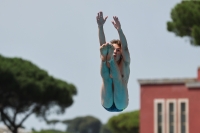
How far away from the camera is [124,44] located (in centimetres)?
1446

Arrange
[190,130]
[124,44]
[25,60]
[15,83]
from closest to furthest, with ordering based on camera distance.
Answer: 1. [124,44]
2. [190,130]
3. [15,83]
4. [25,60]

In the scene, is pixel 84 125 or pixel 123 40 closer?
pixel 123 40

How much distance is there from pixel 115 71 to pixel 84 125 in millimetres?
150175

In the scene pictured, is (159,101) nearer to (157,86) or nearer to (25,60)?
(157,86)

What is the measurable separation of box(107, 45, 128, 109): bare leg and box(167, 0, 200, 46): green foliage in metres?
43.6

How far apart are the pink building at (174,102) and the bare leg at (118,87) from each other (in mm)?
42621

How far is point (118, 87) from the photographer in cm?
1452

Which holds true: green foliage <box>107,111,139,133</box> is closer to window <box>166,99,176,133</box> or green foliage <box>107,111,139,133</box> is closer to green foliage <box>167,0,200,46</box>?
green foliage <box>167,0,200,46</box>

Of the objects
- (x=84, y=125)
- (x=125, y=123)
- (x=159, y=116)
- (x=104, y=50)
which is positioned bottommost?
(x=84, y=125)

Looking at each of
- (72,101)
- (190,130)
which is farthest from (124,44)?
(72,101)

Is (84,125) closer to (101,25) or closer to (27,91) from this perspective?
(27,91)

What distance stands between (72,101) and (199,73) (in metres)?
19.0

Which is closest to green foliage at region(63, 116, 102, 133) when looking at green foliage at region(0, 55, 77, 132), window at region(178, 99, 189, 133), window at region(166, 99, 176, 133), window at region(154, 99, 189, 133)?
green foliage at region(0, 55, 77, 132)

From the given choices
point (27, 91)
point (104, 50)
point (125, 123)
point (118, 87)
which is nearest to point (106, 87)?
point (118, 87)
